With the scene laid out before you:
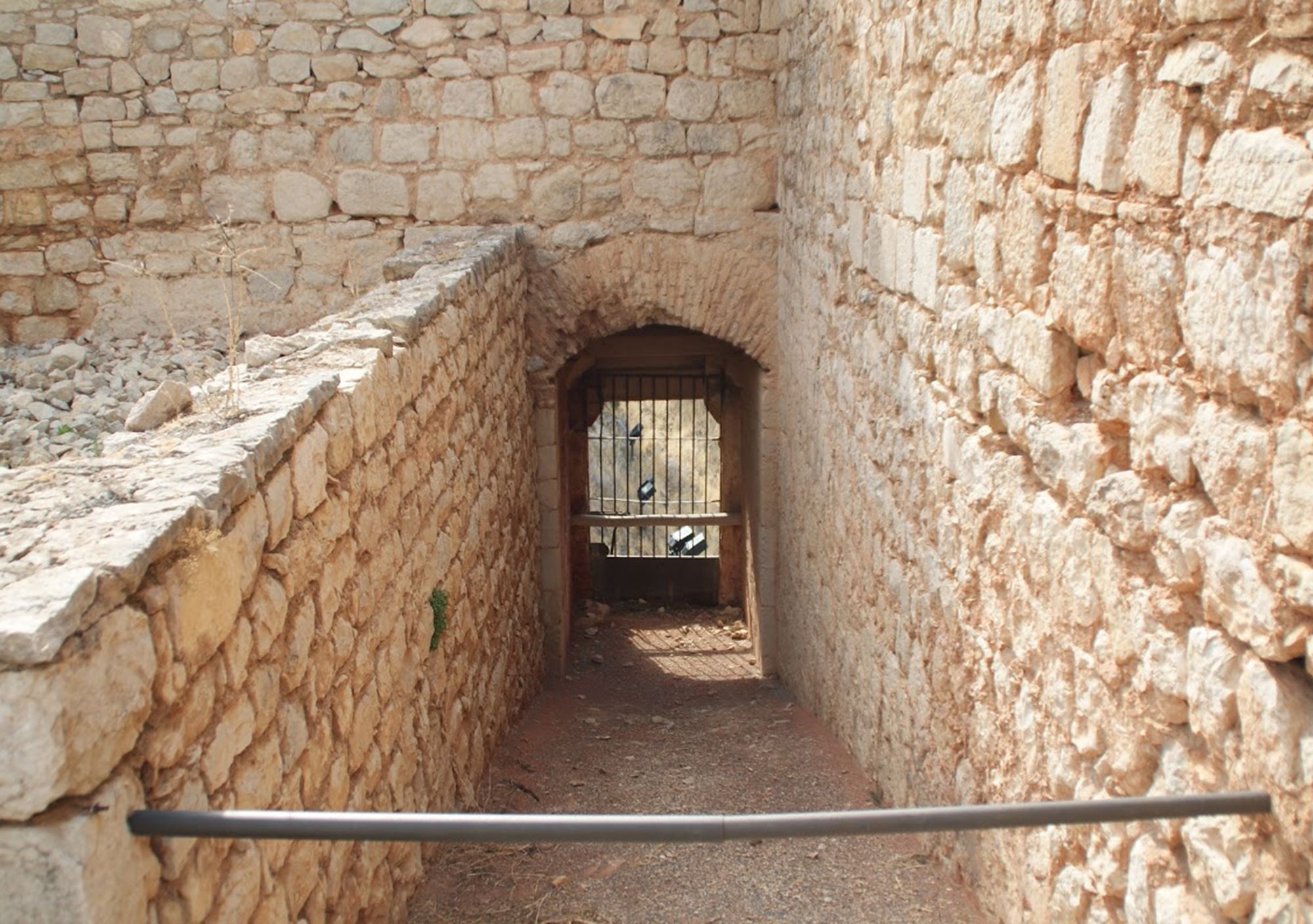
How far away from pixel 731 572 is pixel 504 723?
222 inches

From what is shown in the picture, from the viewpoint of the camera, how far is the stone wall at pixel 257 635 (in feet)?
5.72

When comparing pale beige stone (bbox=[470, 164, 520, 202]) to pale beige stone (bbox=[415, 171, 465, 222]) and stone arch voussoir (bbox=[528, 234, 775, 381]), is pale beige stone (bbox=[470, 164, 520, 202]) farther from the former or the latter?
stone arch voussoir (bbox=[528, 234, 775, 381])

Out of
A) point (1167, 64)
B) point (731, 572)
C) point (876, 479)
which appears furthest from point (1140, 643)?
point (731, 572)

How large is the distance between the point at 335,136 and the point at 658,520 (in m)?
4.19

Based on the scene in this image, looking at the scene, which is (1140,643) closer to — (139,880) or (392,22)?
(139,880)

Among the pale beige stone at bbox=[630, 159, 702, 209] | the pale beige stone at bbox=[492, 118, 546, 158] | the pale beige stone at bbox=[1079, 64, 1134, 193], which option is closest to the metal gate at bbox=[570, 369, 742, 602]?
the pale beige stone at bbox=[630, 159, 702, 209]

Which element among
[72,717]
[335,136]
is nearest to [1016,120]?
[72,717]

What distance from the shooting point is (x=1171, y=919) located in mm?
2084

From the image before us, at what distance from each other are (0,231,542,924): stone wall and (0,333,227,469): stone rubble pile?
80cm

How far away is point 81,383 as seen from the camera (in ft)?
19.4

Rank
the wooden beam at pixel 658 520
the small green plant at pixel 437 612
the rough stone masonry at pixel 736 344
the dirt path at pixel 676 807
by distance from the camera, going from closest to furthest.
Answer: the rough stone masonry at pixel 736 344 < the dirt path at pixel 676 807 < the small green plant at pixel 437 612 < the wooden beam at pixel 658 520

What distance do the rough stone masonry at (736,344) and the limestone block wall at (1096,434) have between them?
1 cm

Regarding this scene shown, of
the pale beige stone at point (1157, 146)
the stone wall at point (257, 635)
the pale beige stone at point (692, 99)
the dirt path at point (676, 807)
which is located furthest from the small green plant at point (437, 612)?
the pale beige stone at point (692, 99)

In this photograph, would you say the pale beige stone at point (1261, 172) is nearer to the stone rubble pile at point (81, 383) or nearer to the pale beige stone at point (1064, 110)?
the pale beige stone at point (1064, 110)
